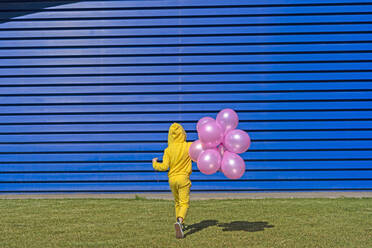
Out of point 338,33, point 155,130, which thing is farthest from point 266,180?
point 338,33

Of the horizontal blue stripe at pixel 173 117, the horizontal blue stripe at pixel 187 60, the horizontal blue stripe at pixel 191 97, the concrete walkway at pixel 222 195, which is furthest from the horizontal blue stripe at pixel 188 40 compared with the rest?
the concrete walkway at pixel 222 195

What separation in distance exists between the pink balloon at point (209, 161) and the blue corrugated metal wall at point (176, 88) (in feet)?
12.1

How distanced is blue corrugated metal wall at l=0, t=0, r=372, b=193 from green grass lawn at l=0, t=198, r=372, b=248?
3.32 feet

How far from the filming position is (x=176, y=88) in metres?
8.55

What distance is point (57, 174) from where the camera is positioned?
8.62 meters

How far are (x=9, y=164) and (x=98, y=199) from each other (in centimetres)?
210

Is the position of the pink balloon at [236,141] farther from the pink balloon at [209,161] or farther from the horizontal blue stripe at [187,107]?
the horizontal blue stripe at [187,107]

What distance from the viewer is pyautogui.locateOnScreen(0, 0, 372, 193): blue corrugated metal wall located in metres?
8.44

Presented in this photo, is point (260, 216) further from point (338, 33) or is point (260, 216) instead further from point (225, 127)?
point (338, 33)

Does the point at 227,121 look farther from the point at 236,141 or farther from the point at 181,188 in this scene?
the point at 181,188

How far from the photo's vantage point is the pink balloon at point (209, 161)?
4.73 meters

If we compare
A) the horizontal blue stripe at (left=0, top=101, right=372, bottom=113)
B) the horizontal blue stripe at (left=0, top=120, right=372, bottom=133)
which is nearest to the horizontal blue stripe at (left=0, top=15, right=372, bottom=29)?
the horizontal blue stripe at (left=0, top=101, right=372, bottom=113)

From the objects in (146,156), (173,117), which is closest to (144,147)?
(146,156)

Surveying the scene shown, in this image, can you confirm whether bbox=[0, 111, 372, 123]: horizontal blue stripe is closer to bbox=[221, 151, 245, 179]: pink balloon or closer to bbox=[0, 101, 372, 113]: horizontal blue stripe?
bbox=[0, 101, 372, 113]: horizontal blue stripe
